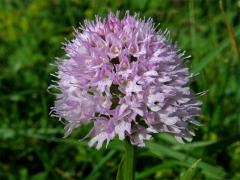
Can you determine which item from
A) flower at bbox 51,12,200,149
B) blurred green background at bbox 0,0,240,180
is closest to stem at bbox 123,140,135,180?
flower at bbox 51,12,200,149

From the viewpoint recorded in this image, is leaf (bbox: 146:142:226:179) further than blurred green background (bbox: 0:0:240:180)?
No

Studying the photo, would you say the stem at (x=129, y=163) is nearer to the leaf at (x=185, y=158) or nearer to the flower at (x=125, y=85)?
the flower at (x=125, y=85)

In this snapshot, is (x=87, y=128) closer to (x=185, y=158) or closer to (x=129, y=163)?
(x=185, y=158)

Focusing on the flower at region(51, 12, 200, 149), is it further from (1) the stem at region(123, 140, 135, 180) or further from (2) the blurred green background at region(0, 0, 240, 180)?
(2) the blurred green background at region(0, 0, 240, 180)

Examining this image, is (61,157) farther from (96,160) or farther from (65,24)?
(65,24)

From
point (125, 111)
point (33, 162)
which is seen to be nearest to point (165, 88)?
point (125, 111)
